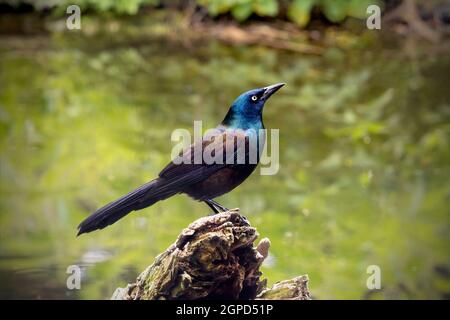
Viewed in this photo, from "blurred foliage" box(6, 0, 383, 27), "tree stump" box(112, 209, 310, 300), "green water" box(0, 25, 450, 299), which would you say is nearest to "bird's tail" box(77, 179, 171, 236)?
"tree stump" box(112, 209, 310, 300)

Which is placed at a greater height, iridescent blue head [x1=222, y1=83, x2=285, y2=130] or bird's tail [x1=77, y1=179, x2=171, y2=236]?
iridescent blue head [x1=222, y1=83, x2=285, y2=130]

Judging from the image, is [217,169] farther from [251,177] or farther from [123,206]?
[251,177]

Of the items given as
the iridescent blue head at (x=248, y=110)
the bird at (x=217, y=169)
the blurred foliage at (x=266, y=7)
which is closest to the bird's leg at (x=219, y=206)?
the bird at (x=217, y=169)

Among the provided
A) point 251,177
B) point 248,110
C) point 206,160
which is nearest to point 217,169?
point 206,160

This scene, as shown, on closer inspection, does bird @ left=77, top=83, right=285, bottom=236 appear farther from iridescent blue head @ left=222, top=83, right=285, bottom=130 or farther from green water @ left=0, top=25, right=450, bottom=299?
green water @ left=0, top=25, right=450, bottom=299

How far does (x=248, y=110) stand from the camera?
1.89 m

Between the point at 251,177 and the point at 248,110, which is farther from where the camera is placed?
the point at 251,177

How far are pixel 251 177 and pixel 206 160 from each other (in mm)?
2273

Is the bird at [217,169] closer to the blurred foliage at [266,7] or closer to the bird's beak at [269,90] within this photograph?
the bird's beak at [269,90]

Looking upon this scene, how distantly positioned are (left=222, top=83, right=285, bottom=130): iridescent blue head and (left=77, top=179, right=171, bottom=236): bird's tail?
0.71 ft

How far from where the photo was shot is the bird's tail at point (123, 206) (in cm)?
185

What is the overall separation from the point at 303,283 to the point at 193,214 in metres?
0.93

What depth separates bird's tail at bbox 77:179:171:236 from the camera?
185 centimetres

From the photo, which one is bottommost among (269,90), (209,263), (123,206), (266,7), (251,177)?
(209,263)
